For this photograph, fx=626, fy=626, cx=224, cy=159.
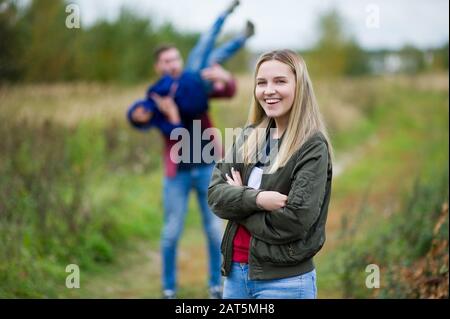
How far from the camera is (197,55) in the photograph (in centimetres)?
540

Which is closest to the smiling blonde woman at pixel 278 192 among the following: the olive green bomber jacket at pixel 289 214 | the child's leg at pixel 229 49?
the olive green bomber jacket at pixel 289 214

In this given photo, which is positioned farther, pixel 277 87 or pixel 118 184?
pixel 118 184

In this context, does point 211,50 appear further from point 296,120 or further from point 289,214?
point 289,214

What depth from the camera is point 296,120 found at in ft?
9.11

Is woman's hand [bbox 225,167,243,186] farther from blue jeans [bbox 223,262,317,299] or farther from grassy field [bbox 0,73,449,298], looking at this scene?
grassy field [bbox 0,73,449,298]

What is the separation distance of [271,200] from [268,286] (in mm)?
386

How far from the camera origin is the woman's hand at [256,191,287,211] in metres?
2.67

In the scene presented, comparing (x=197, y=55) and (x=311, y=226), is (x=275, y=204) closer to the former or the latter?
(x=311, y=226)

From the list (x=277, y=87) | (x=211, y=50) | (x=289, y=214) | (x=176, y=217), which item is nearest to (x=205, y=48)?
(x=211, y=50)

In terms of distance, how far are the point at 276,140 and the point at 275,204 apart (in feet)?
1.10

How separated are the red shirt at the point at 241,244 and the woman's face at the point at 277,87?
0.54 metres

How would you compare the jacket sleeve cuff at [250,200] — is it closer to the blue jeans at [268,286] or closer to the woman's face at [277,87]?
the blue jeans at [268,286]
